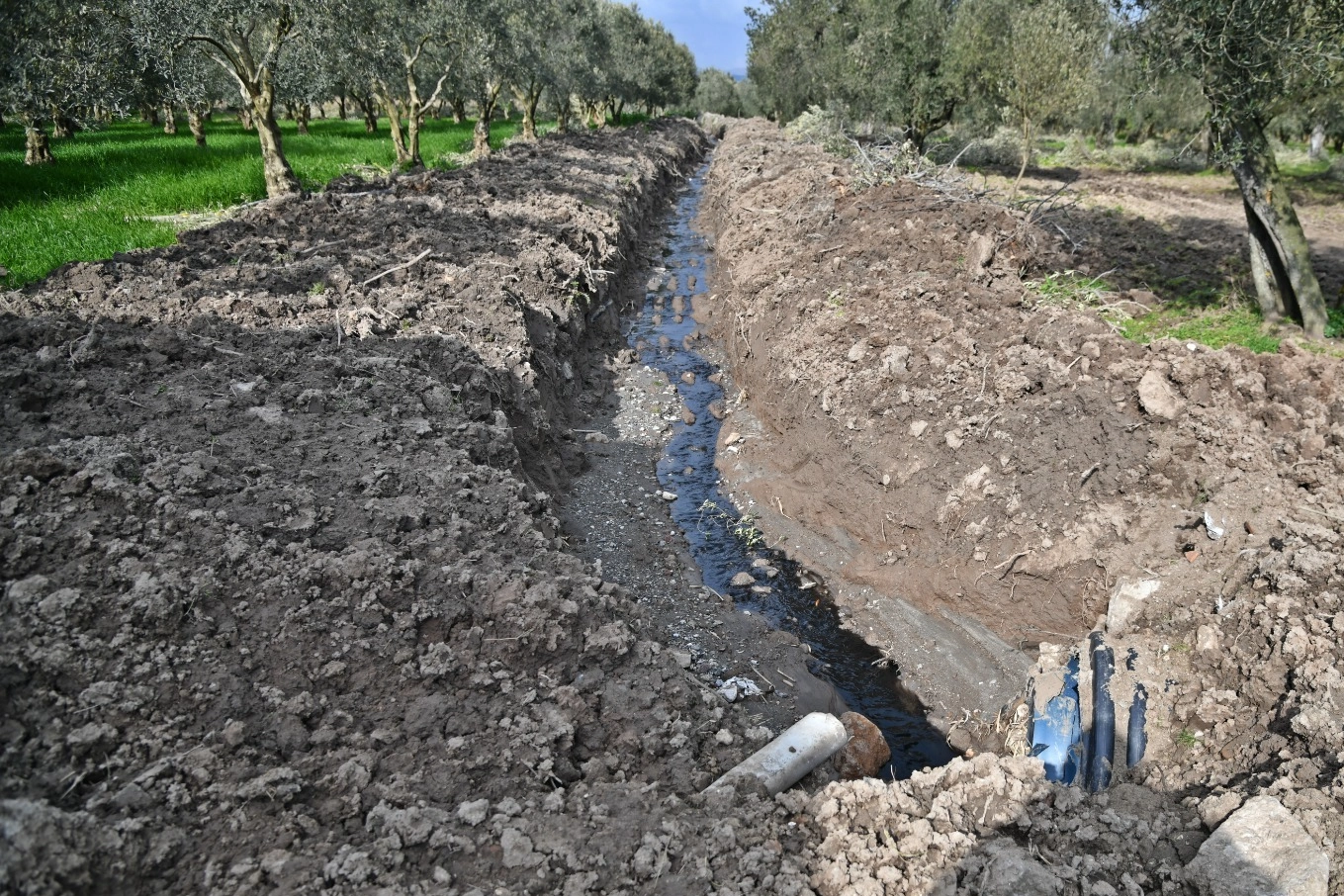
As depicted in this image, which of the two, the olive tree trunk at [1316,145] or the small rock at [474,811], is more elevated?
the olive tree trunk at [1316,145]

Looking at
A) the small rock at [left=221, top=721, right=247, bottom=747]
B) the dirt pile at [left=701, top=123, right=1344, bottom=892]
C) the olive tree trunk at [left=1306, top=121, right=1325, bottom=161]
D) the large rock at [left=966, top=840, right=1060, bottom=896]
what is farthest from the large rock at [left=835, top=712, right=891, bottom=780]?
the olive tree trunk at [left=1306, top=121, right=1325, bottom=161]

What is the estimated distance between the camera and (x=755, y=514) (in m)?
9.45

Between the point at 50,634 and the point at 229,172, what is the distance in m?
16.1

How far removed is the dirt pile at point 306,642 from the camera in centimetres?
355

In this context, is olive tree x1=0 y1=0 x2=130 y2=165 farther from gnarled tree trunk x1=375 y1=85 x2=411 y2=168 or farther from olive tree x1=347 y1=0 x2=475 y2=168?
gnarled tree trunk x1=375 y1=85 x2=411 y2=168

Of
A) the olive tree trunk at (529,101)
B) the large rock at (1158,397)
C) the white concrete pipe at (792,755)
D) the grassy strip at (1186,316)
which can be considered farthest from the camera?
the olive tree trunk at (529,101)

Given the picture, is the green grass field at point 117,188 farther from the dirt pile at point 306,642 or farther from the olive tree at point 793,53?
the olive tree at point 793,53

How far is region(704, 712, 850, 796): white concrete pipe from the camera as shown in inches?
184

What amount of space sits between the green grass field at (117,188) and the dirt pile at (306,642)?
7.83 ft

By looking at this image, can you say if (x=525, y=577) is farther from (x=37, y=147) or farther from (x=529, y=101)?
(x=529, y=101)

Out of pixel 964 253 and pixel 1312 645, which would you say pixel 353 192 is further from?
pixel 1312 645

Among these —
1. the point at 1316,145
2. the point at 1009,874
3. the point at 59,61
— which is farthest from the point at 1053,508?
the point at 1316,145

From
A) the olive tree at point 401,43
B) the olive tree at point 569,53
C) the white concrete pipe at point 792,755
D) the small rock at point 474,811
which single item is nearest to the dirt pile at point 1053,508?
the white concrete pipe at point 792,755

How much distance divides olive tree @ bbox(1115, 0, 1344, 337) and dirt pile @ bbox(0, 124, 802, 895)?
10014mm
